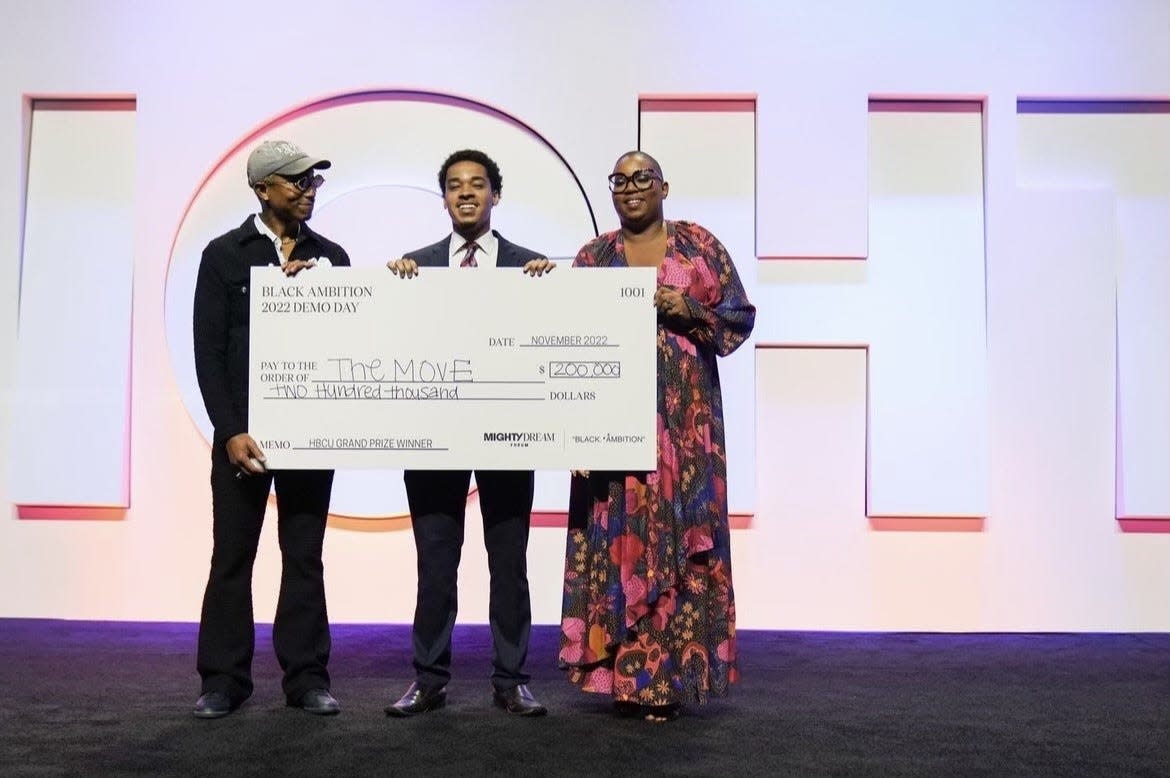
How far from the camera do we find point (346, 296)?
3.42 metres

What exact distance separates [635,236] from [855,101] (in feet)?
6.77

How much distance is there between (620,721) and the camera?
3.36 m

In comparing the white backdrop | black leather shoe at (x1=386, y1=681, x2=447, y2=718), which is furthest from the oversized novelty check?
the white backdrop

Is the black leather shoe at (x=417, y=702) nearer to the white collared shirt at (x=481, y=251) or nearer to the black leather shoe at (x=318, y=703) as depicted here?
the black leather shoe at (x=318, y=703)

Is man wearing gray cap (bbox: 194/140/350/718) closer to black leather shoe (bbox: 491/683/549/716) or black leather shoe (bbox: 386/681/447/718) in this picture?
black leather shoe (bbox: 386/681/447/718)

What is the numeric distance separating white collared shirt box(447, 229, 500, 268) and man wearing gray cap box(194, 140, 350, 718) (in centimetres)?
36

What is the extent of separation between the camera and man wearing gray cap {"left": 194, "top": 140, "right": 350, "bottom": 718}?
11.2 ft

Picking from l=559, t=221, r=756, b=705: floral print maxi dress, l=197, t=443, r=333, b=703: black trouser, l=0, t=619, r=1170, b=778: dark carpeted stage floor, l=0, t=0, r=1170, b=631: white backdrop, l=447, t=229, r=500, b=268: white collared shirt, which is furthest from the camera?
l=0, t=0, r=1170, b=631: white backdrop

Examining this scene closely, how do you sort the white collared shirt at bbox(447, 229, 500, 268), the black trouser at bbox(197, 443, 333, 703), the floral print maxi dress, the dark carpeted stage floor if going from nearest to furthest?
the dark carpeted stage floor < the floral print maxi dress < the black trouser at bbox(197, 443, 333, 703) < the white collared shirt at bbox(447, 229, 500, 268)

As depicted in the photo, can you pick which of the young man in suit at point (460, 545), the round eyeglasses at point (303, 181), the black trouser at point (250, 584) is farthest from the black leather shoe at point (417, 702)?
the round eyeglasses at point (303, 181)

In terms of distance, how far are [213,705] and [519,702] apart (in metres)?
0.81

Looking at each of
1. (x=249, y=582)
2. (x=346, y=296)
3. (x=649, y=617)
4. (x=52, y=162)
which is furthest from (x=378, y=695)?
(x=52, y=162)

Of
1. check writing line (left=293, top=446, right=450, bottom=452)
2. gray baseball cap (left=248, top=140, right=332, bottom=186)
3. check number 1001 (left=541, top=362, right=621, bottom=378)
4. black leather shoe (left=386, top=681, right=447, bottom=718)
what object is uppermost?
gray baseball cap (left=248, top=140, right=332, bottom=186)

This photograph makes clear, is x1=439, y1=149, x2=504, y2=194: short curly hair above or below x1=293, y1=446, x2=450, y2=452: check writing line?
above
